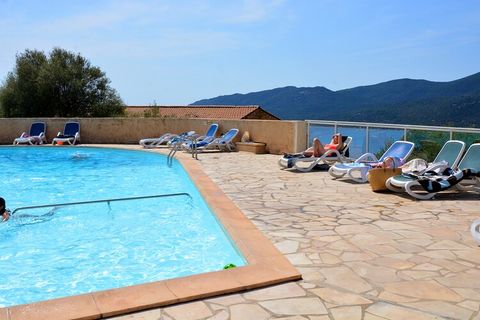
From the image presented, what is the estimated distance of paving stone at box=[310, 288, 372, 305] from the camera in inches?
123

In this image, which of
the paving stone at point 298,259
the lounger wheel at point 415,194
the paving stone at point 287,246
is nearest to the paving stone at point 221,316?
the paving stone at point 298,259

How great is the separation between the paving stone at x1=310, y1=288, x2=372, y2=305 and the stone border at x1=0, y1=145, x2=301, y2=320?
11.8 inches

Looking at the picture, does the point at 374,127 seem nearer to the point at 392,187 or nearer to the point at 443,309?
the point at 392,187

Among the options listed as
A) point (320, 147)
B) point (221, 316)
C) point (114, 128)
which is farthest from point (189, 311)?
point (114, 128)

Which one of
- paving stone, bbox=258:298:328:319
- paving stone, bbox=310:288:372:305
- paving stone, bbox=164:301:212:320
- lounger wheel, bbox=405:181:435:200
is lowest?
paving stone, bbox=164:301:212:320

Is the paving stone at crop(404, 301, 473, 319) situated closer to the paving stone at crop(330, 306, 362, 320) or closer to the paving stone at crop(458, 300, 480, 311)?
the paving stone at crop(458, 300, 480, 311)

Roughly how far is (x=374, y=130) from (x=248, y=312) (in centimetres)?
763

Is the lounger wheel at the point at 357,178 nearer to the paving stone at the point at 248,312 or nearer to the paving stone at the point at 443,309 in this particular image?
the paving stone at the point at 443,309

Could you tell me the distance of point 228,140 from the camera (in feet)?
46.7

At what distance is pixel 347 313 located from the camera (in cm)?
296

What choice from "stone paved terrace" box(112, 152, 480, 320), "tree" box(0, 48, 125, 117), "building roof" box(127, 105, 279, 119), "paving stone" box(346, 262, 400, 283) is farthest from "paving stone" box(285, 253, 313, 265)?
"building roof" box(127, 105, 279, 119)

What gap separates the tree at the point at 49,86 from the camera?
2541cm

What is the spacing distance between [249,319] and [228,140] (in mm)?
11474

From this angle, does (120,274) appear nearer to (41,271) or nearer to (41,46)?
(41,271)
